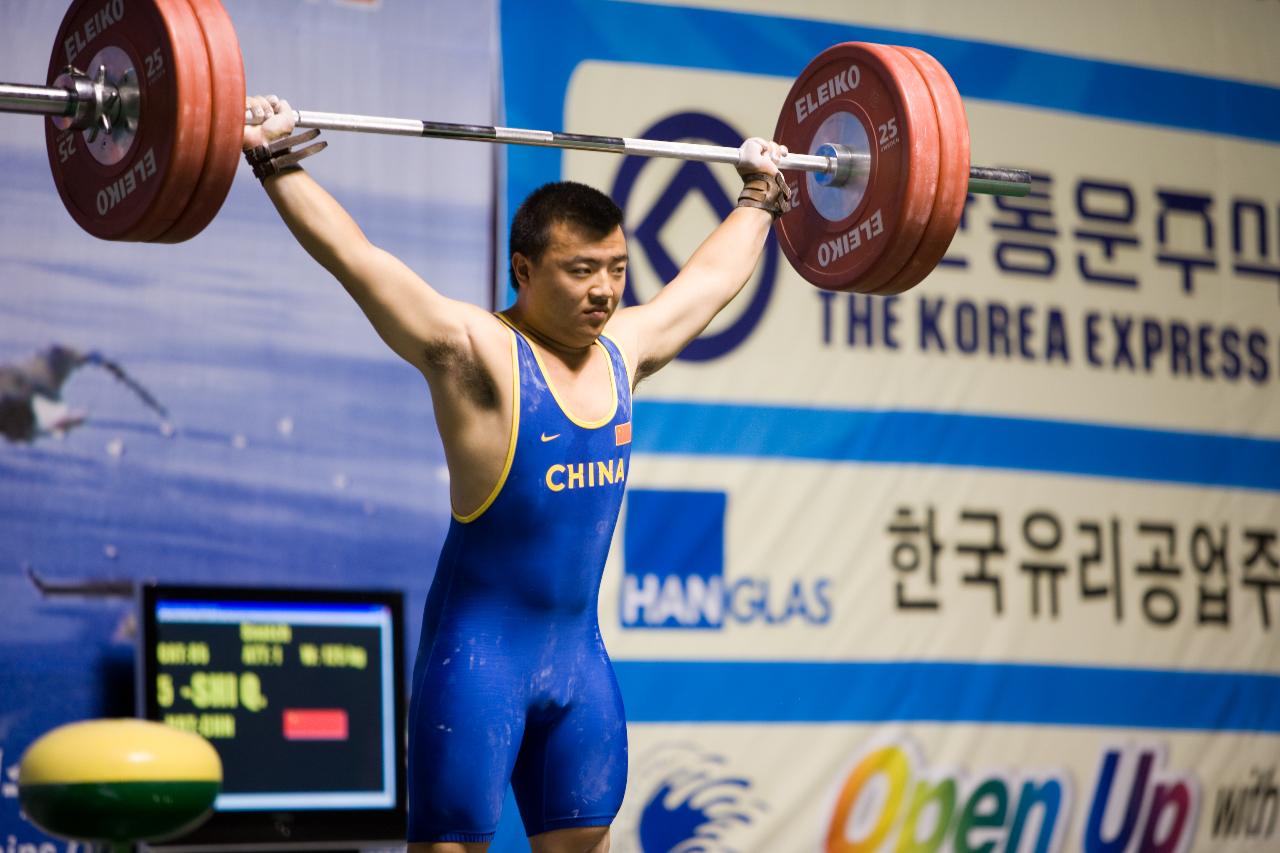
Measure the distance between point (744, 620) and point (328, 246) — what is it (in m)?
2.40

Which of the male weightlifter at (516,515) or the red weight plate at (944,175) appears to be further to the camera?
the red weight plate at (944,175)

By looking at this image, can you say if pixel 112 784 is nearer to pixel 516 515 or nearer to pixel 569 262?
pixel 516 515

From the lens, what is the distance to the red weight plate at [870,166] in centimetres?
324

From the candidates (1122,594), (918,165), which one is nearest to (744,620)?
(1122,594)

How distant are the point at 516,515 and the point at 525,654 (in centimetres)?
23

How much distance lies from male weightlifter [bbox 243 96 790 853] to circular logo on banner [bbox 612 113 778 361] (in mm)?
1884

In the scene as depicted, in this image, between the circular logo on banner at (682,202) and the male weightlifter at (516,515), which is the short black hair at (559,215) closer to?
the male weightlifter at (516,515)

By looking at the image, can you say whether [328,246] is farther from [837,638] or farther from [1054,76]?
[1054,76]

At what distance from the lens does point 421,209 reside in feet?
14.8

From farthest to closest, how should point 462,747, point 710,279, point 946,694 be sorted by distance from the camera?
point 946,694, point 710,279, point 462,747

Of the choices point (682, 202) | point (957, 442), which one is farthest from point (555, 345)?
point (957, 442)

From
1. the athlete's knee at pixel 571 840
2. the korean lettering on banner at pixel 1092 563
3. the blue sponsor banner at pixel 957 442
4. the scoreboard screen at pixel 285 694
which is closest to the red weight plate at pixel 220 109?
the athlete's knee at pixel 571 840

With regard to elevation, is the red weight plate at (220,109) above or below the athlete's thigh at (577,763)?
above

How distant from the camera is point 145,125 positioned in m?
2.78
